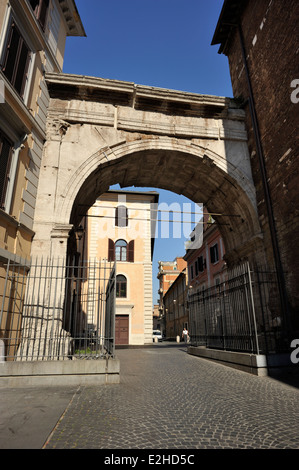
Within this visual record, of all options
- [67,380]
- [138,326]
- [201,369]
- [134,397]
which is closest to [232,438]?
[134,397]

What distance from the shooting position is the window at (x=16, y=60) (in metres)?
A: 6.60

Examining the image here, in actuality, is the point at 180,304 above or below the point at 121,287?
below

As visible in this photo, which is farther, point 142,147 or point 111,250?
point 111,250

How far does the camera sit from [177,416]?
3318mm

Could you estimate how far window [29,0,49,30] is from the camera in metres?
8.17

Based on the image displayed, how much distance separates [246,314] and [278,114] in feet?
18.8

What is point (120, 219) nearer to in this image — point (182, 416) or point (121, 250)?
point (121, 250)

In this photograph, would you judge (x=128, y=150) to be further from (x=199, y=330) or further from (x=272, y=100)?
(x=199, y=330)

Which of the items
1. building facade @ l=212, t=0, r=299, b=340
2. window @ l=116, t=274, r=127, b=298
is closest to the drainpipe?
building facade @ l=212, t=0, r=299, b=340

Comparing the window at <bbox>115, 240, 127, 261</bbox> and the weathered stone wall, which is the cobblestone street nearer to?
the weathered stone wall

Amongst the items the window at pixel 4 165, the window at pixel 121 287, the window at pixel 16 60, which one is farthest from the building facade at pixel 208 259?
the window at pixel 4 165

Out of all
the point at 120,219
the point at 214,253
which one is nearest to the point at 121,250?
the point at 120,219

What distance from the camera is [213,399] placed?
4102 millimetres

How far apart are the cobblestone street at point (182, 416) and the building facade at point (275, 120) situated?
11.3ft
